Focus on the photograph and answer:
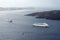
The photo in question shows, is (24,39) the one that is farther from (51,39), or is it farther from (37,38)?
(51,39)

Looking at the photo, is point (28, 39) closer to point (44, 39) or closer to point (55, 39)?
point (44, 39)

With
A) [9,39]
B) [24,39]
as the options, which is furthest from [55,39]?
[9,39]

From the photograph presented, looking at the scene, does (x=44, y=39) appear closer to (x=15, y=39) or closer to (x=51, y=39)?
(x=51, y=39)

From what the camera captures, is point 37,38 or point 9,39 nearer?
point 9,39

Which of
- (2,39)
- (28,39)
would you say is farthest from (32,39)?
(2,39)

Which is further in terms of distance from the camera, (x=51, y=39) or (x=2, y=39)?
(x=51, y=39)

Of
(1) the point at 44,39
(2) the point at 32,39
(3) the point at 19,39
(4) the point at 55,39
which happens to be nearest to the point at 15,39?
(3) the point at 19,39

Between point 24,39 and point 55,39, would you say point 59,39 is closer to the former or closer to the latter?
point 55,39
